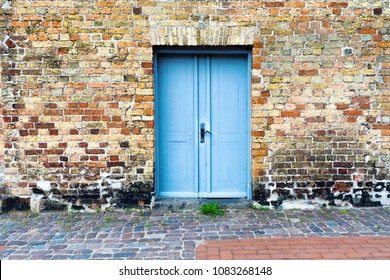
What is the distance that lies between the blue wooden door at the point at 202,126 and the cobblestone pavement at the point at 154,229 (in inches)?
21.0

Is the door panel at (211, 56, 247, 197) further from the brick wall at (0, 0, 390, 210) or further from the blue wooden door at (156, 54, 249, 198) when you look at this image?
the brick wall at (0, 0, 390, 210)

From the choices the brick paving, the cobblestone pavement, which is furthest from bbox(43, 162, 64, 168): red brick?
the brick paving

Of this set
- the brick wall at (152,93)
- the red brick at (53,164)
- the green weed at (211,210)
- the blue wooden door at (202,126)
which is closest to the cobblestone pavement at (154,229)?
the green weed at (211,210)

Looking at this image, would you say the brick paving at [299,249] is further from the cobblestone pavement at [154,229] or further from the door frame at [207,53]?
the door frame at [207,53]

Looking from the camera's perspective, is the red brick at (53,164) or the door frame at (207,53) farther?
the door frame at (207,53)

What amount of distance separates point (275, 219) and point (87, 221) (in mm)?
2595

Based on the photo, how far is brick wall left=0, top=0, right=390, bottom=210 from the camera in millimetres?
4988

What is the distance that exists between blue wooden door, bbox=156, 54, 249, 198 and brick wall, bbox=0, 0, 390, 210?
0.34 metres

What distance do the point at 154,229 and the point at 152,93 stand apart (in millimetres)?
1942

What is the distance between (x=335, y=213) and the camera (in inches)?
196

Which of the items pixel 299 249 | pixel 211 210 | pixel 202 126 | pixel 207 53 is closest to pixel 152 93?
pixel 202 126

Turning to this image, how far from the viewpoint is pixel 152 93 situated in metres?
5.07

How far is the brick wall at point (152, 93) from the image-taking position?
499 cm

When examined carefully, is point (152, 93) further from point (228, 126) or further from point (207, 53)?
point (228, 126)
